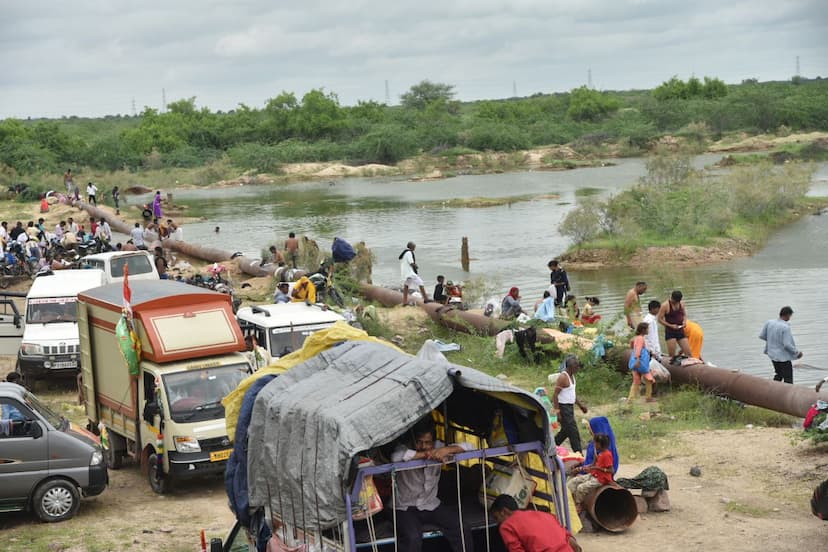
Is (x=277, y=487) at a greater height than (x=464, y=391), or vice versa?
(x=464, y=391)

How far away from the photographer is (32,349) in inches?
783

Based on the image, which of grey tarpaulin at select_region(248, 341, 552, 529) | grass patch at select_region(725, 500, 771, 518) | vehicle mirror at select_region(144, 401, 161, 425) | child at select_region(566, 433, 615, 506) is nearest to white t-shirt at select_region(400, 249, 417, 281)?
vehicle mirror at select_region(144, 401, 161, 425)

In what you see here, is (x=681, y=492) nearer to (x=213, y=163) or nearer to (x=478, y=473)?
(x=478, y=473)

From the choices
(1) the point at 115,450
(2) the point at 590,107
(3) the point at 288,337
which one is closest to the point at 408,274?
(3) the point at 288,337

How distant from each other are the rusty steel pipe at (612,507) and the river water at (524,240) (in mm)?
9355

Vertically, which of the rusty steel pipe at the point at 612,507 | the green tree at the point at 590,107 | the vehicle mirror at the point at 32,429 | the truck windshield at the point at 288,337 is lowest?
the rusty steel pipe at the point at 612,507

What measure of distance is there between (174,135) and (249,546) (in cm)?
10625

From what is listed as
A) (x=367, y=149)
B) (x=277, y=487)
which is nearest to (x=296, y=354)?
(x=277, y=487)

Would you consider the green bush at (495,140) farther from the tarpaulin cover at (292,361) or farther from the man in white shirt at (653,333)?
the tarpaulin cover at (292,361)

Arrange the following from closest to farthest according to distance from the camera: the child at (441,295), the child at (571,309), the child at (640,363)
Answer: the child at (640,363), the child at (571,309), the child at (441,295)

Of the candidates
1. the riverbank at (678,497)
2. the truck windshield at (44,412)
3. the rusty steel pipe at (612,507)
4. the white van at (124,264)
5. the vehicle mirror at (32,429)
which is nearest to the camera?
the riverbank at (678,497)

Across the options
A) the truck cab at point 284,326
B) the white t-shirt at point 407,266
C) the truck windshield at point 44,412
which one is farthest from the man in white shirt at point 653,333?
the truck windshield at point 44,412

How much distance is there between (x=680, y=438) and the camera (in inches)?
594

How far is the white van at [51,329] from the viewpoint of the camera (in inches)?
782
